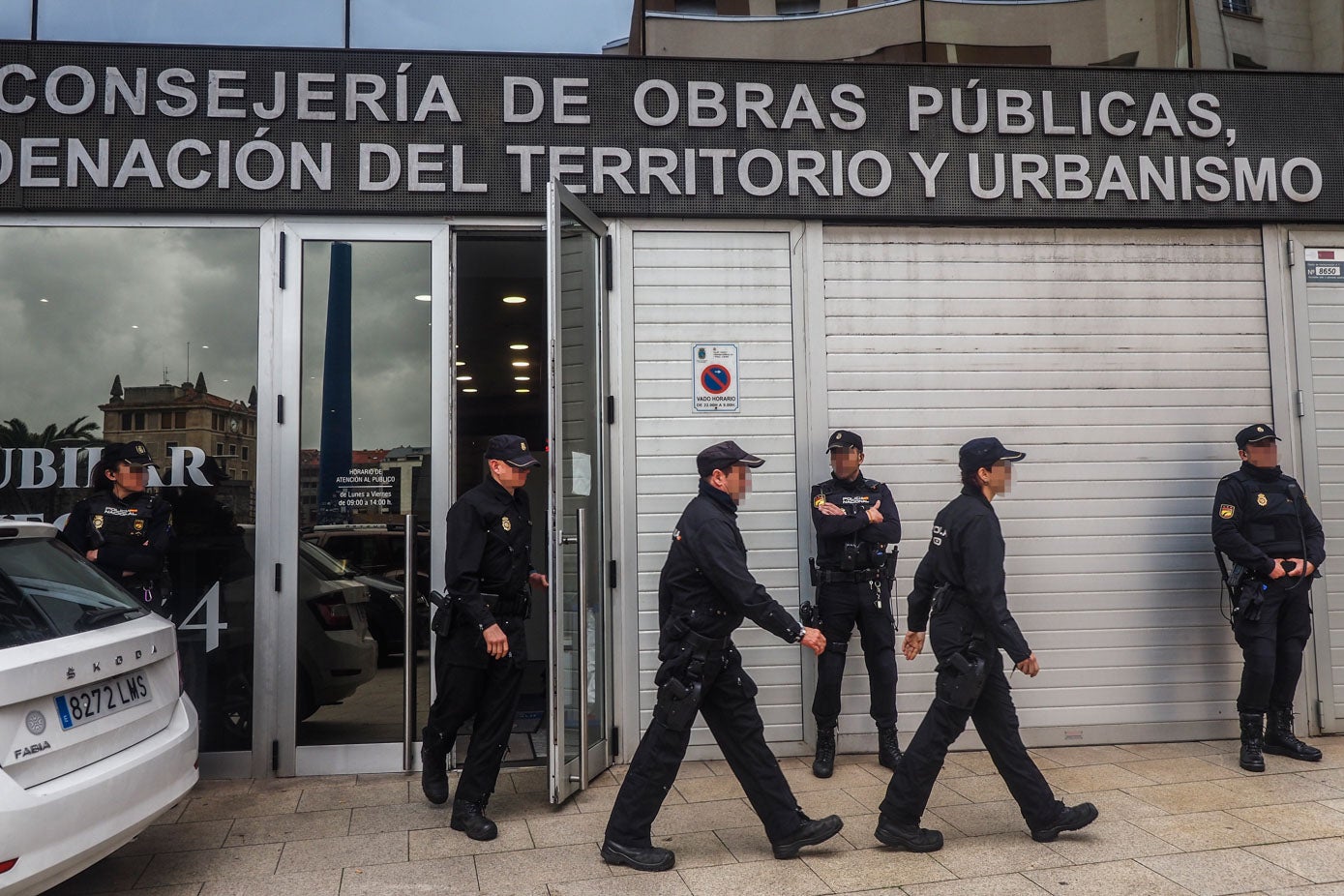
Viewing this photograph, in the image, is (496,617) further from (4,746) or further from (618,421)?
(4,746)

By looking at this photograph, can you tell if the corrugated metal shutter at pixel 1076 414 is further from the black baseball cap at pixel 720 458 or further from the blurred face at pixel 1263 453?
the black baseball cap at pixel 720 458

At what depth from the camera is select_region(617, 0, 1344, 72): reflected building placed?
629cm

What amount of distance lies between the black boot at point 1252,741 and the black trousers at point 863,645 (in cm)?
194

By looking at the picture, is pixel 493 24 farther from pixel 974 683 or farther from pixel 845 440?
pixel 974 683

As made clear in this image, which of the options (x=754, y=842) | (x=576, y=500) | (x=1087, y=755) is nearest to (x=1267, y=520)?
(x=1087, y=755)

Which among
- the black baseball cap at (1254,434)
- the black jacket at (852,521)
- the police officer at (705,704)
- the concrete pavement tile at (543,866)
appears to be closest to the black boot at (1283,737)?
the black baseball cap at (1254,434)

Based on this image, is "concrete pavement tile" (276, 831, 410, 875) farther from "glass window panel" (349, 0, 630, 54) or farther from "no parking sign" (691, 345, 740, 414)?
"glass window panel" (349, 0, 630, 54)

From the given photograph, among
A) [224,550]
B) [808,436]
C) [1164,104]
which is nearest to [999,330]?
[808,436]

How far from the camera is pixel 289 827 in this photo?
15.6 ft

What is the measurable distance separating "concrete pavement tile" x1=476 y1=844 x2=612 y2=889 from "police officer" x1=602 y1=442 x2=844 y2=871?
0.10 metres

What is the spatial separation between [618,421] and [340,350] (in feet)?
5.48

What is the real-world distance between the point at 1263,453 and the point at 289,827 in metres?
5.65

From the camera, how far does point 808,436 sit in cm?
606

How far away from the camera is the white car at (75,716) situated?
10.3 ft
